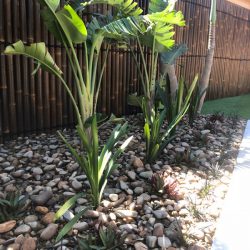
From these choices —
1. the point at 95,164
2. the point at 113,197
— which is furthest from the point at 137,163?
the point at 95,164

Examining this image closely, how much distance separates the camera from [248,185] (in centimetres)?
351

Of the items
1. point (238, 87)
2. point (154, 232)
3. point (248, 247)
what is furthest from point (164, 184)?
point (238, 87)

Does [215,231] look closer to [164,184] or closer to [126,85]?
[164,184]

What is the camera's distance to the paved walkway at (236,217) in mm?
2456

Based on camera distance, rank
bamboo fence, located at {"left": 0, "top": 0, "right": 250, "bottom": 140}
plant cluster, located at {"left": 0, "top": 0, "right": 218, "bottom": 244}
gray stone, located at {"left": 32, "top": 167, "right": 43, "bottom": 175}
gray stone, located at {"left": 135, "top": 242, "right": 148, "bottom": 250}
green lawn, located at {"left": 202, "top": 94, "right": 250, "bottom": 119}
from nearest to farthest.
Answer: gray stone, located at {"left": 135, "top": 242, "right": 148, "bottom": 250}, plant cluster, located at {"left": 0, "top": 0, "right": 218, "bottom": 244}, gray stone, located at {"left": 32, "top": 167, "right": 43, "bottom": 175}, bamboo fence, located at {"left": 0, "top": 0, "right": 250, "bottom": 140}, green lawn, located at {"left": 202, "top": 94, "right": 250, "bottom": 119}

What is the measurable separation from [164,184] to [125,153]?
1034 millimetres

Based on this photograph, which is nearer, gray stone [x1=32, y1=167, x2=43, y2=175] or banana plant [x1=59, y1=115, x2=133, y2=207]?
banana plant [x1=59, y1=115, x2=133, y2=207]

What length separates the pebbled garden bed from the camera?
2.47 metres

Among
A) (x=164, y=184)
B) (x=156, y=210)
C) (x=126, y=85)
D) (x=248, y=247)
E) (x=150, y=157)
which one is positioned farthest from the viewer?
(x=126, y=85)

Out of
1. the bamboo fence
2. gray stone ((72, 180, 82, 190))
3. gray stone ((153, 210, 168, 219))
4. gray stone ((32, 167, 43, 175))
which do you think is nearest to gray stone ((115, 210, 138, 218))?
gray stone ((153, 210, 168, 219))

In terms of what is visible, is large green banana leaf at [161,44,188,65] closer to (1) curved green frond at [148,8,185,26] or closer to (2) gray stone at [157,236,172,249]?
(1) curved green frond at [148,8,185,26]

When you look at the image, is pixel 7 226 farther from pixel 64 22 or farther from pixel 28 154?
pixel 64 22

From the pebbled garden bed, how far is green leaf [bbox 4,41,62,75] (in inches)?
42.9

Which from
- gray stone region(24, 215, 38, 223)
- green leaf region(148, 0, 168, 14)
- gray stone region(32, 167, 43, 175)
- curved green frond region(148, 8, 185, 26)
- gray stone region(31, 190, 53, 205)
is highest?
green leaf region(148, 0, 168, 14)
